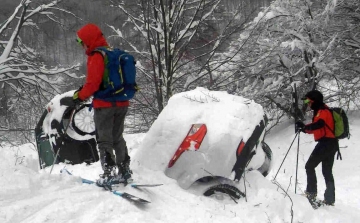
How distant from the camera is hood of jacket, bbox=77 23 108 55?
13.6 ft

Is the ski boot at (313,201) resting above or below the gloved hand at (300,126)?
below

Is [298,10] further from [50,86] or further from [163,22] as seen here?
[50,86]

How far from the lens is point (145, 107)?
33.5 feet

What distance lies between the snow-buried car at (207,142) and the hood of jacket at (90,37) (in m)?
1.24

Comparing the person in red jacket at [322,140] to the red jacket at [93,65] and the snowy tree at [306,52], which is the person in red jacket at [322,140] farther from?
the snowy tree at [306,52]

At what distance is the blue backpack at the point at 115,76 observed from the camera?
13.4 feet

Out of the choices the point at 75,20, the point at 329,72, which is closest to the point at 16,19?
the point at 75,20

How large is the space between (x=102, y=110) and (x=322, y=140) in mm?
3271

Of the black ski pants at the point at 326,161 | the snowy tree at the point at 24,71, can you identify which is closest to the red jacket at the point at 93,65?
the black ski pants at the point at 326,161

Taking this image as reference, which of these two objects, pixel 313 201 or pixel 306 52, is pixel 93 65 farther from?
pixel 306 52

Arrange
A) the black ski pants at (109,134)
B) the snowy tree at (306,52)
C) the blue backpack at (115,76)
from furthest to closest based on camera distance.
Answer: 1. the snowy tree at (306,52)
2. the black ski pants at (109,134)
3. the blue backpack at (115,76)

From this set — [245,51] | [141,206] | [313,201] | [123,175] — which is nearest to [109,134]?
[123,175]

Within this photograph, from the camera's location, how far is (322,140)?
5.64 meters

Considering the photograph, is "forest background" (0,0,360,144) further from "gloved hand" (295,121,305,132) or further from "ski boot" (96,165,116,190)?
"ski boot" (96,165,116,190)
